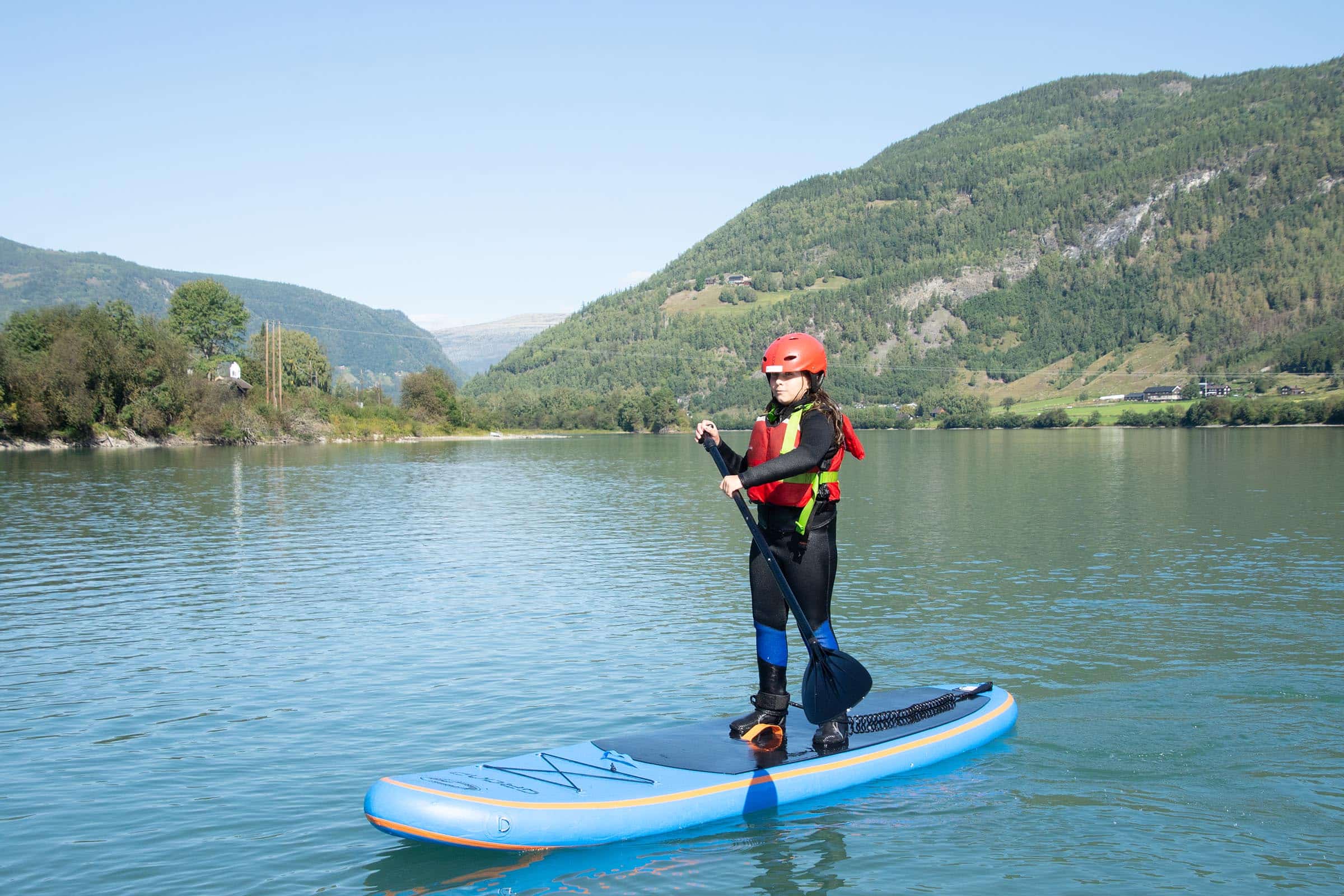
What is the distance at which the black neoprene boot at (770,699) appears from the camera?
29.2ft

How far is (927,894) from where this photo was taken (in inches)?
293

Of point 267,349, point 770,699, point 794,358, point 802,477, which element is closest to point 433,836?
point 770,699

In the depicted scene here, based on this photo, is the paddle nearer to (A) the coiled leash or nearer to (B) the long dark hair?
(A) the coiled leash

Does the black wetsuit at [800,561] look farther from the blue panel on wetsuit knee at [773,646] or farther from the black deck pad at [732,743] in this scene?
the black deck pad at [732,743]

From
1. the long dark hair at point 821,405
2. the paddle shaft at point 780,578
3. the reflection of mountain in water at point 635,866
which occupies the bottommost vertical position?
the reflection of mountain in water at point 635,866

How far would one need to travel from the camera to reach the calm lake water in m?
7.97

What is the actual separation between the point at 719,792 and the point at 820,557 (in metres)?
2.08

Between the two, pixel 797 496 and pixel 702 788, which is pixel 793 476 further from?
pixel 702 788

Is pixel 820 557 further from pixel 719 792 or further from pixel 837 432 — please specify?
pixel 719 792

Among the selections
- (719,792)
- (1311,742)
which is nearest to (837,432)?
(719,792)

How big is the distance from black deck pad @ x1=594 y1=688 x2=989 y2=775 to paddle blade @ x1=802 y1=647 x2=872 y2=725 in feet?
1.39

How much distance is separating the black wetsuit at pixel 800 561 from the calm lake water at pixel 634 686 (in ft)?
5.12

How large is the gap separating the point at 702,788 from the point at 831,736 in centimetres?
140

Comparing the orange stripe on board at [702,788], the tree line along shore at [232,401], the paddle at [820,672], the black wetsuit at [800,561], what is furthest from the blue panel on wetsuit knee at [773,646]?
the tree line along shore at [232,401]
